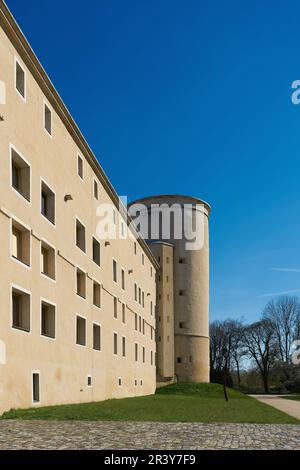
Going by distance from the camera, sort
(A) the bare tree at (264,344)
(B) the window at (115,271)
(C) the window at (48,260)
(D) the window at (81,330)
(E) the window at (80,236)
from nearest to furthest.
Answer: (C) the window at (48,260) → (D) the window at (81,330) → (E) the window at (80,236) → (B) the window at (115,271) → (A) the bare tree at (264,344)

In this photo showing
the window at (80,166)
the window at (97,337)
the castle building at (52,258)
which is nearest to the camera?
the castle building at (52,258)

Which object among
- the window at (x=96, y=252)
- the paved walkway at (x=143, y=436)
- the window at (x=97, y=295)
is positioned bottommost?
the paved walkway at (x=143, y=436)

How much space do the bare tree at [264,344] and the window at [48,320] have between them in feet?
217

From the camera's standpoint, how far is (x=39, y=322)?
2283cm

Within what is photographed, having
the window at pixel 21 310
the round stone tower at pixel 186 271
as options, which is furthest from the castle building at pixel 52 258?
the round stone tower at pixel 186 271

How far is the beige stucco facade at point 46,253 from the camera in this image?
20.3 m

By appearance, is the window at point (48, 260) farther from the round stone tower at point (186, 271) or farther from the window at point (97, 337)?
the round stone tower at point (186, 271)

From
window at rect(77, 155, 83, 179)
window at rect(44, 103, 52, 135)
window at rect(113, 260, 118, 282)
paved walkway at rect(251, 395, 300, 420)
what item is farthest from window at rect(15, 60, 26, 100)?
window at rect(113, 260, 118, 282)

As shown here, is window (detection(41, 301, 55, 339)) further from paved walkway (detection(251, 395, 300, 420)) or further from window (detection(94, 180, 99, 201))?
window (detection(94, 180, 99, 201))

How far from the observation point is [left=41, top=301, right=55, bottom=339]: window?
24.6 m

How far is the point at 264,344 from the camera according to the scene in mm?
87750

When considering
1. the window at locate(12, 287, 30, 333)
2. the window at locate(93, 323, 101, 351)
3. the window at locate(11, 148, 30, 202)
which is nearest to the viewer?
the window at locate(12, 287, 30, 333)

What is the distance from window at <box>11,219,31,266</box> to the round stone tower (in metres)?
48.4

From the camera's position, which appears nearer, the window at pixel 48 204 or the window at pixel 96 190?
the window at pixel 48 204
